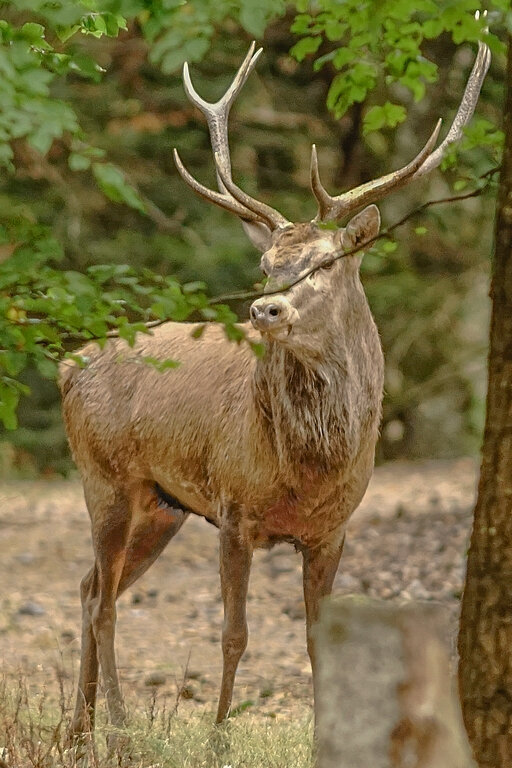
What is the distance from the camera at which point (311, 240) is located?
212 inches

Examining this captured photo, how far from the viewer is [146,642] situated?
8211 mm

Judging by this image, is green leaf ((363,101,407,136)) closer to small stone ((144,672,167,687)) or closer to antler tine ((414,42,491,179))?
antler tine ((414,42,491,179))

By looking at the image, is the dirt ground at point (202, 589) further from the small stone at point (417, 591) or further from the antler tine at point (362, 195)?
the antler tine at point (362, 195)

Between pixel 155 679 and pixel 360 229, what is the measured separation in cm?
287

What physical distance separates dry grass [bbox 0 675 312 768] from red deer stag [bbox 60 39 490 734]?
18 centimetres

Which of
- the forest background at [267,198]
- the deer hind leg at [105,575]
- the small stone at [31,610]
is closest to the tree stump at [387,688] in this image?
the deer hind leg at [105,575]

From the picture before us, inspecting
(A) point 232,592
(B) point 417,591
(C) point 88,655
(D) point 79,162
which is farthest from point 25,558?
(D) point 79,162

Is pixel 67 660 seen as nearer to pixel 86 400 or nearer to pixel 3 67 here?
pixel 86 400

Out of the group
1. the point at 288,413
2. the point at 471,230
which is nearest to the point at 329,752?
the point at 288,413

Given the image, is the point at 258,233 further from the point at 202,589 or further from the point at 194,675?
the point at 202,589

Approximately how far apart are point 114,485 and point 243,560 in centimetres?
86

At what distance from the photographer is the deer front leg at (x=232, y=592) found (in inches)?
220

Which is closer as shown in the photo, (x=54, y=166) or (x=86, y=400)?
(x=86, y=400)

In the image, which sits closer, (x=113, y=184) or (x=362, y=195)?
(x=113, y=184)
